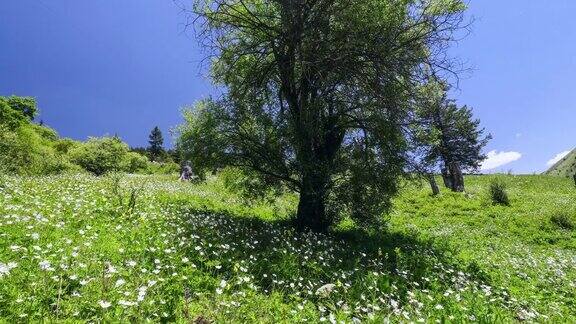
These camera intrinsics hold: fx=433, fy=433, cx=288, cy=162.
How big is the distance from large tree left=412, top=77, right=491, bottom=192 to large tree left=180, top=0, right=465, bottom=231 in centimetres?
75

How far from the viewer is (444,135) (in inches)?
1831

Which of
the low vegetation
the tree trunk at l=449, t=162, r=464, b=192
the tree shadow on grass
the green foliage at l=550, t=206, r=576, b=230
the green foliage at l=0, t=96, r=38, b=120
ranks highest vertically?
the green foliage at l=0, t=96, r=38, b=120

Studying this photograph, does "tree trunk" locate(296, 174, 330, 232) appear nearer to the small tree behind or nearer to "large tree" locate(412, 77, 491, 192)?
"large tree" locate(412, 77, 491, 192)

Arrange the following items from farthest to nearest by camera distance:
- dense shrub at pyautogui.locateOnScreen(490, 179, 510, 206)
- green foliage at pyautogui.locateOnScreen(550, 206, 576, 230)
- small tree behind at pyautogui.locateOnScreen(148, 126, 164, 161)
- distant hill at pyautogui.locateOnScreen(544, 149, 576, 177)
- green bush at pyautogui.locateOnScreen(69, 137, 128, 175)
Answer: small tree behind at pyautogui.locateOnScreen(148, 126, 164, 161)
distant hill at pyautogui.locateOnScreen(544, 149, 576, 177)
green bush at pyautogui.locateOnScreen(69, 137, 128, 175)
dense shrub at pyautogui.locateOnScreen(490, 179, 510, 206)
green foliage at pyautogui.locateOnScreen(550, 206, 576, 230)

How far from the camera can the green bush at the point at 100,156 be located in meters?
49.2

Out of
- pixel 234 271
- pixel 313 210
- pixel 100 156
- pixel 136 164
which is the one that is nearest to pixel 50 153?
pixel 100 156

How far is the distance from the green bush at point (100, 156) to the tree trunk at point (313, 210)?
1484 inches

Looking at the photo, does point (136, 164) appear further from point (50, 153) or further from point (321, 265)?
point (321, 265)


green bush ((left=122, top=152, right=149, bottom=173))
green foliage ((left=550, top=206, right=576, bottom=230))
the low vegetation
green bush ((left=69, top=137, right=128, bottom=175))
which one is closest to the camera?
green foliage ((left=550, top=206, right=576, bottom=230))

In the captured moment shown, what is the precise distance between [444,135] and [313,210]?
118 ft

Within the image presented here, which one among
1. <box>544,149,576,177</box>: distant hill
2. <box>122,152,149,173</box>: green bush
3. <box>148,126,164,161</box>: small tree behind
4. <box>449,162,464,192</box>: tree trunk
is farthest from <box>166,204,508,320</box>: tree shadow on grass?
<box>148,126,164,161</box>: small tree behind

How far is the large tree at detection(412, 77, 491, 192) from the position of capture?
14438 mm

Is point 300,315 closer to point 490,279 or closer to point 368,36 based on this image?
point 490,279

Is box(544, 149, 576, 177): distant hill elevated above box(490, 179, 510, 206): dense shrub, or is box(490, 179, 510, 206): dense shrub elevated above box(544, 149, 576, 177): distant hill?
box(544, 149, 576, 177): distant hill
